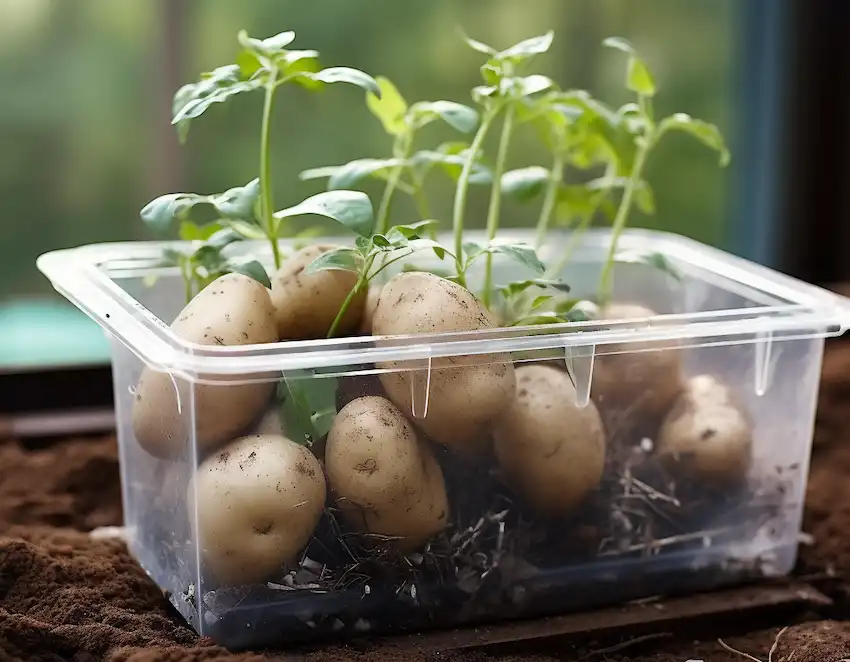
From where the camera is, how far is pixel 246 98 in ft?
4.16

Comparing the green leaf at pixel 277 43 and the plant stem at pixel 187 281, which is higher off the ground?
the green leaf at pixel 277 43

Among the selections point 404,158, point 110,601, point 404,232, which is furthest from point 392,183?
point 110,601

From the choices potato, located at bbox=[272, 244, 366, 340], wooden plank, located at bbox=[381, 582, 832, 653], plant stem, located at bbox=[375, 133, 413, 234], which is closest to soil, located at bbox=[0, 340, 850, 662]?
wooden plank, located at bbox=[381, 582, 832, 653]

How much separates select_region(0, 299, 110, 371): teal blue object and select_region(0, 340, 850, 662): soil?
0.23 m

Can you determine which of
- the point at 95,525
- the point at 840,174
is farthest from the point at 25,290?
the point at 840,174

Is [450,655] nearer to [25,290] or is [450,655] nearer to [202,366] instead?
[202,366]

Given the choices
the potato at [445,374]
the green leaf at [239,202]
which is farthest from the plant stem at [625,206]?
the green leaf at [239,202]

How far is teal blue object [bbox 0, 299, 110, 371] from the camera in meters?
1.28

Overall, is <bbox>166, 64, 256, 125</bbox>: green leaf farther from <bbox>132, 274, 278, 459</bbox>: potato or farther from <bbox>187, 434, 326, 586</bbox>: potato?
<bbox>187, 434, 326, 586</bbox>: potato

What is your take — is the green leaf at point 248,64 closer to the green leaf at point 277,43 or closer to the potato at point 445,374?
the green leaf at point 277,43

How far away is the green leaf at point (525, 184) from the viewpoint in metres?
0.96

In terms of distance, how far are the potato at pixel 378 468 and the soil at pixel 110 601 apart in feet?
0.32

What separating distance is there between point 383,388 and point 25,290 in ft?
2.20

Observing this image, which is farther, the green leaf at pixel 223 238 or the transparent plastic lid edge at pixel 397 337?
the green leaf at pixel 223 238
